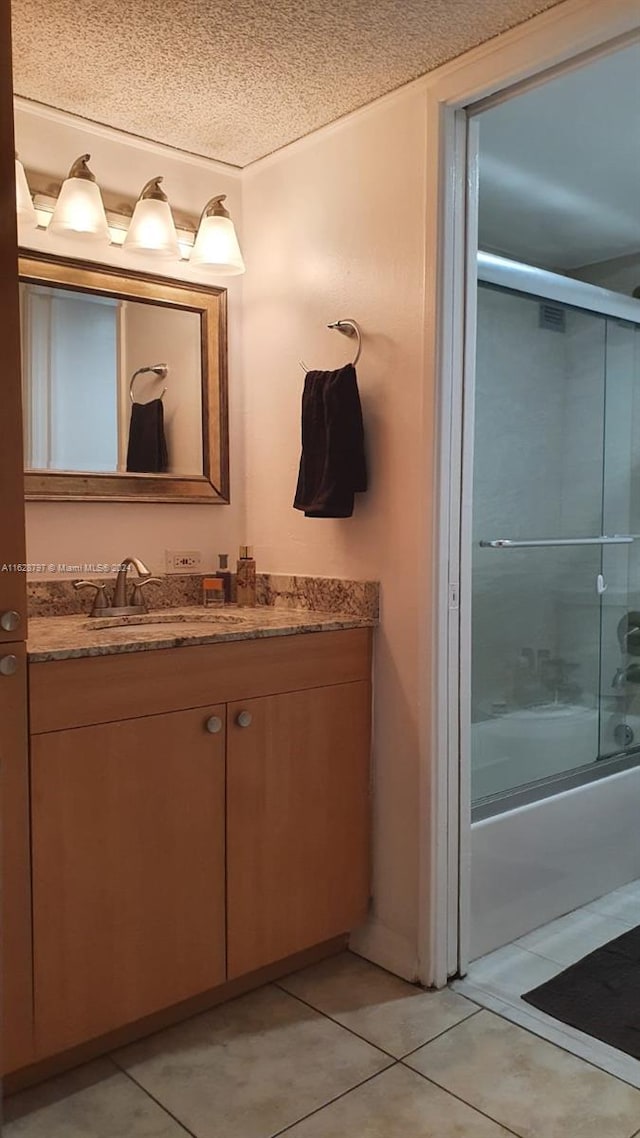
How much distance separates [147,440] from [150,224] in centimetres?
57

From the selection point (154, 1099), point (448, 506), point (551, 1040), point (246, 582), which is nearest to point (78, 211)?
point (246, 582)

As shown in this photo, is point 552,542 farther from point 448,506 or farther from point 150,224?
point 150,224

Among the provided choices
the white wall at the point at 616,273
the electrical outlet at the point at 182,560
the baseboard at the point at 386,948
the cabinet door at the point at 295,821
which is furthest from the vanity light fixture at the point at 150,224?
the baseboard at the point at 386,948

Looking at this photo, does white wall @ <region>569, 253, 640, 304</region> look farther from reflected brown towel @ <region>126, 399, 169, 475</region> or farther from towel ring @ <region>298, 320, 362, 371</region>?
reflected brown towel @ <region>126, 399, 169, 475</region>

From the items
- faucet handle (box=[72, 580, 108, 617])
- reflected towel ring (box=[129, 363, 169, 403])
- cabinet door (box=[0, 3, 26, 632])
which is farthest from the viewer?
reflected towel ring (box=[129, 363, 169, 403])

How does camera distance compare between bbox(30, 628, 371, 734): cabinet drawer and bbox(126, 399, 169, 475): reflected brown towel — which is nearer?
bbox(30, 628, 371, 734): cabinet drawer

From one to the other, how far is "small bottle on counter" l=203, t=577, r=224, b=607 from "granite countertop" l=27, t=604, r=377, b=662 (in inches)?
1.1

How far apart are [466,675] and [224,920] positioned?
0.83m

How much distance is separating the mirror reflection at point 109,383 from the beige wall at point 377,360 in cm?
26

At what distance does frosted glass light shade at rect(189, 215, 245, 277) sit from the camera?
248 cm

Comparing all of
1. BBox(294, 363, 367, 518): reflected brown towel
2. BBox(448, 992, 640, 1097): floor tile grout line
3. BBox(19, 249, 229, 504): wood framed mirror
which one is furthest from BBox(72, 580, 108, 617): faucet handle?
BBox(448, 992, 640, 1097): floor tile grout line

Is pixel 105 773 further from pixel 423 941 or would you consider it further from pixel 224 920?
pixel 423 941

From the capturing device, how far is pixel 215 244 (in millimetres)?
2480

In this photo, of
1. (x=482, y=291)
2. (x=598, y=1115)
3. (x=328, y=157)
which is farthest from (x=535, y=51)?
(x=598, y=1115)
